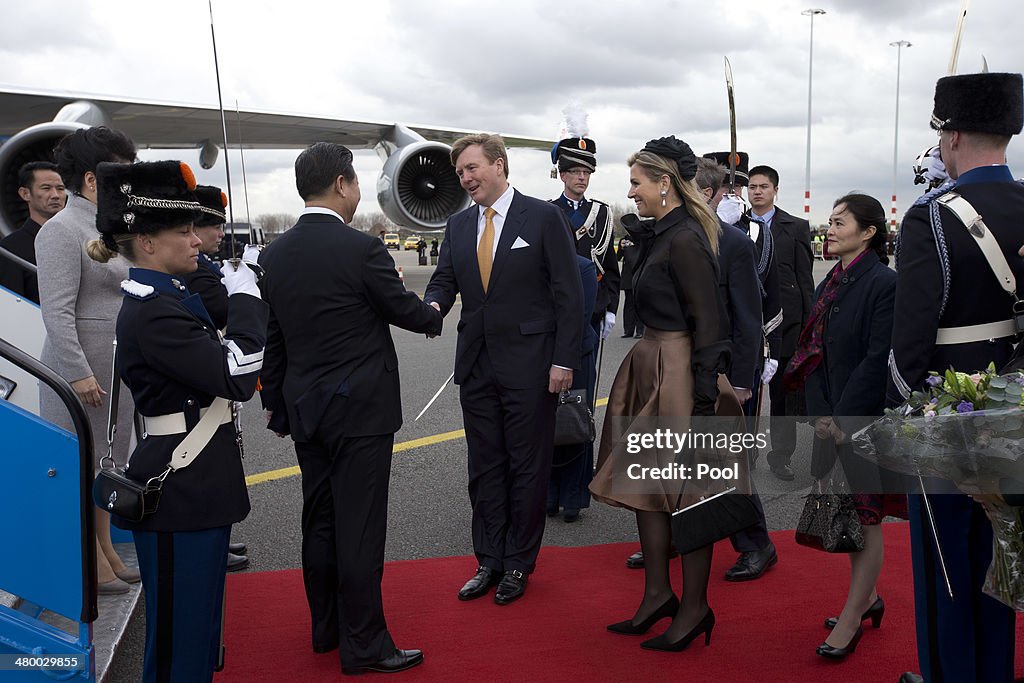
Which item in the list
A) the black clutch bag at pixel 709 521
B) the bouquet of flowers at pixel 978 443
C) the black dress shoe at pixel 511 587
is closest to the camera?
the bouquet of flowers at pixel 978 443

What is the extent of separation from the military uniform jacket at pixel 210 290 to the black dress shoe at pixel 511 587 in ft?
5.37

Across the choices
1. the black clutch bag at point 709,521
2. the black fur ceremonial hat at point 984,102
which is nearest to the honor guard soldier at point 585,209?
the black clutch bag at point 709,521

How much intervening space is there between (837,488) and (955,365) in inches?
28.9

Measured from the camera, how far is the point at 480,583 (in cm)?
370

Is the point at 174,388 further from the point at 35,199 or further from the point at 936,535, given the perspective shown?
the point at 35,199

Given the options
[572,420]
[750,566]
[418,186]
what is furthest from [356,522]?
[418,186]

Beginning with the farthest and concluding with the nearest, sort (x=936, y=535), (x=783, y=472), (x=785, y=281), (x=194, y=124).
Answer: (x=194, y=124)
(x=785, y=281)
(x=783, y=472)
(x=936, y=535)

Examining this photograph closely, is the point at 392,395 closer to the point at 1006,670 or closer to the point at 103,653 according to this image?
the point at 103,653

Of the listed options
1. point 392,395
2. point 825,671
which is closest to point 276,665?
point 392,395

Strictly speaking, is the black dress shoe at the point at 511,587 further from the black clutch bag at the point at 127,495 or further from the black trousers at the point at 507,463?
the black clutch bag at the point at 127,495

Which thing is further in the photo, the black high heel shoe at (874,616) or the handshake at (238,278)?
the black high heel shoe at (874,616)

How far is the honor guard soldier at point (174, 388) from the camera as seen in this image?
2.22 m

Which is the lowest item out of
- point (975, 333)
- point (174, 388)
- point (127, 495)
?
point (127, 495)

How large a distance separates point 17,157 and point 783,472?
9.18 m
